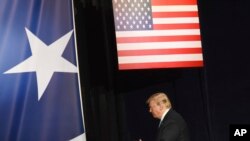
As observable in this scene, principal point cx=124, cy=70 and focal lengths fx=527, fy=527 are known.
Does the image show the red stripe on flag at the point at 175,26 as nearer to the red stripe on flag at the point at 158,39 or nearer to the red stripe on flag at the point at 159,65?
the red stripe on flag at the point at 158,39

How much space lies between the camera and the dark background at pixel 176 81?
3.99 meters

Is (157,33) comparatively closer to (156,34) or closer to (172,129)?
(156,34)

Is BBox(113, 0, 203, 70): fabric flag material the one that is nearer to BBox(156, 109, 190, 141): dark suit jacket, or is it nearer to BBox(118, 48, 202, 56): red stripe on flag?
BBox(118, 48, 202, 56): red stripe on flag

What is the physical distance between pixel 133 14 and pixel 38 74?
92cm

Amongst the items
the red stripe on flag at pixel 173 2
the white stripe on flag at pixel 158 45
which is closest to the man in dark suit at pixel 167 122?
the white stripe on flag at pixel 158 45

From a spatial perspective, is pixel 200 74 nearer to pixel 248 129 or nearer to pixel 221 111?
pixel 221 111

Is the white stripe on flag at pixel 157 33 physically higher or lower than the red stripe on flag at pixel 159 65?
higher

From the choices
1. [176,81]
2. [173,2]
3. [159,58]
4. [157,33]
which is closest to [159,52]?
[159,58]

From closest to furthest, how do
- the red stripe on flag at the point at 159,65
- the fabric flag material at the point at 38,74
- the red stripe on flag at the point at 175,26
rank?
the fabric flag material at the point at 38,74 → the red stripe on flag at the point at 159,65 → the red stripe on flag at the point at 175,26

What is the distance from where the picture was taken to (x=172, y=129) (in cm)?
342

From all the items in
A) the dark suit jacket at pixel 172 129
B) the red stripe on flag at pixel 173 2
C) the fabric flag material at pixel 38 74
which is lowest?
the dark suit jacket at pixel 172 129

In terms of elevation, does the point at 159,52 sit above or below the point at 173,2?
below

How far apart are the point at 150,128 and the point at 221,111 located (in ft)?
2.08

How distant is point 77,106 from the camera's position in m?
3.51
